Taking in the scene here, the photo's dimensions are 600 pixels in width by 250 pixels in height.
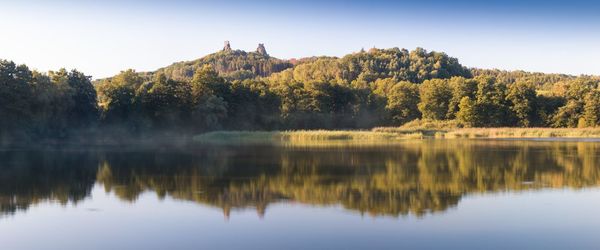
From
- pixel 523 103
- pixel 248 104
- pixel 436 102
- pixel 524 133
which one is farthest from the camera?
pixel 436 102

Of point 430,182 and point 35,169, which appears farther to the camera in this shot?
point 35,169

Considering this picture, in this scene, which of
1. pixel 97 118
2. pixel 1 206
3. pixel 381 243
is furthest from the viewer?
pixel 97 118

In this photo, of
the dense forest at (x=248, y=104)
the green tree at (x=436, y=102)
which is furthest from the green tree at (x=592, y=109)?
the green tree at (x=436, y=102)

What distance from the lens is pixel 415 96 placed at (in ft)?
248

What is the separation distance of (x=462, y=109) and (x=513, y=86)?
6.66 meters

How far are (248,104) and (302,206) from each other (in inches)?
2192

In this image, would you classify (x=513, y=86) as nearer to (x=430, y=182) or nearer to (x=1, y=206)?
(x=430, y=182)

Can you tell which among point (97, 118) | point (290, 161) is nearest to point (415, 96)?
point (97, 118)

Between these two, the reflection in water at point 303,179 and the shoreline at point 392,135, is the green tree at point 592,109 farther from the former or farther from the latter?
the reflection in water at point 303,179

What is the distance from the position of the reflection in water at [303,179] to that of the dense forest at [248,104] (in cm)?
2530

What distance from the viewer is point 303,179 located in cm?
1894

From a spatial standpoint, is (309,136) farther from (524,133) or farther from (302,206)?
(302,206)

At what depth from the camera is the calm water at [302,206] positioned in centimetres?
1056

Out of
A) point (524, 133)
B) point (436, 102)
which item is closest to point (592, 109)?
point (524, 133)
